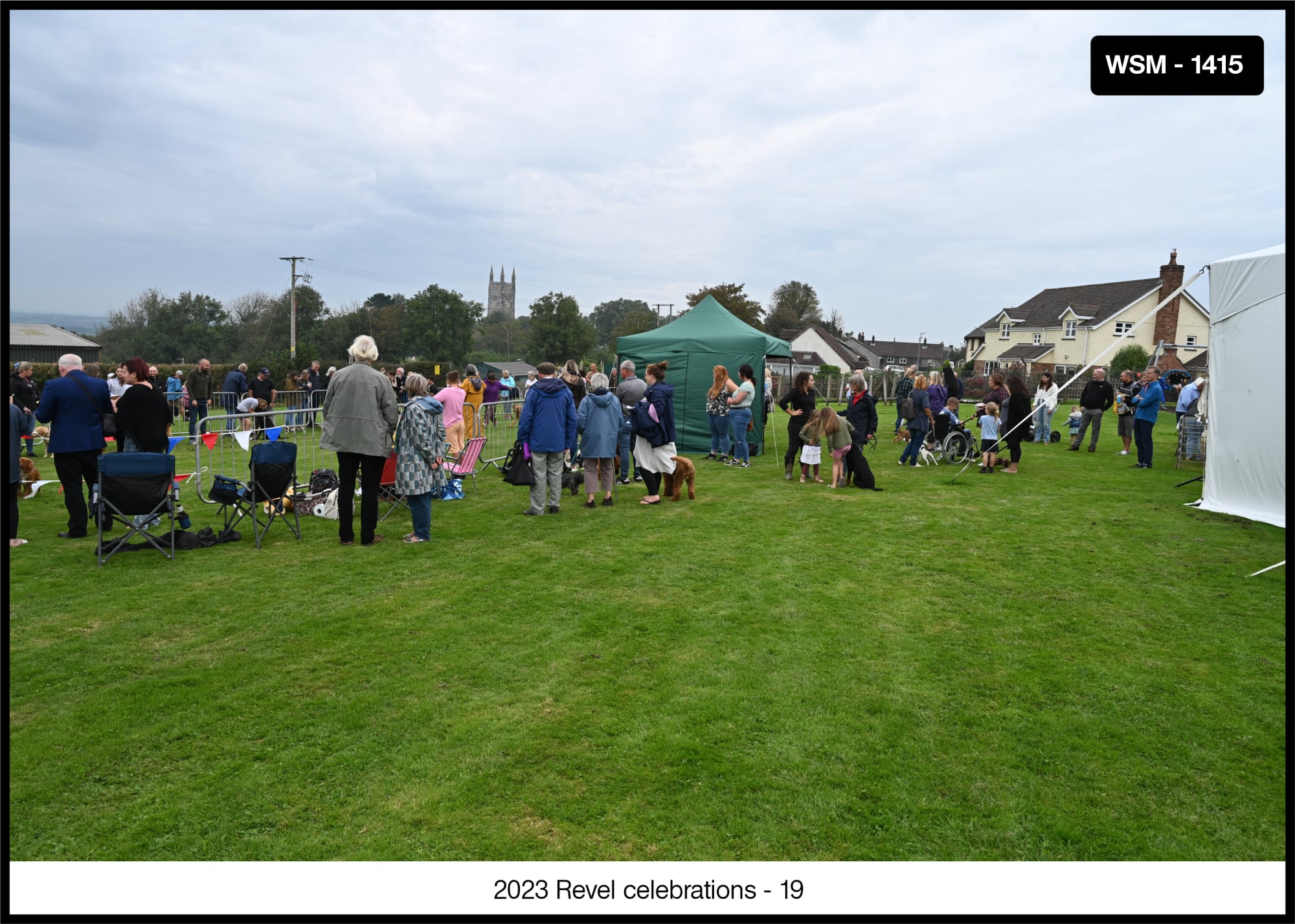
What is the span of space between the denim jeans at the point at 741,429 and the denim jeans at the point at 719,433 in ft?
1.46

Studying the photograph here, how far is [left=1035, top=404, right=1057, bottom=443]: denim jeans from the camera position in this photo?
58.5ft

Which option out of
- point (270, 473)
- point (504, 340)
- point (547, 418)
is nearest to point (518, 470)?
point (547, 418)

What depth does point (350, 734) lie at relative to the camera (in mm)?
3867

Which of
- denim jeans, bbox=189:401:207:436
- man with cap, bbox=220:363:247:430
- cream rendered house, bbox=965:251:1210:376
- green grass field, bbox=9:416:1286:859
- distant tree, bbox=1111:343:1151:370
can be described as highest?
cream rendered house, bbox=965:251:1210:376

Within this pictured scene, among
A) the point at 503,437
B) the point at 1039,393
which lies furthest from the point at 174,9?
the point at 1039,393

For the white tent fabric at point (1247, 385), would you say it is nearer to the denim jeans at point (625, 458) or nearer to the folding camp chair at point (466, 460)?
the denim jeans at point (625, 458)

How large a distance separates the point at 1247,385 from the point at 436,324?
66.6 metres

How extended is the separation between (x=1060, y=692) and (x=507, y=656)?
339cm

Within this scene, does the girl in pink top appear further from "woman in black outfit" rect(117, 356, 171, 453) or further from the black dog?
the black dog

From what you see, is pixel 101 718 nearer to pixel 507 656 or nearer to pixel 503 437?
pixel 507 656

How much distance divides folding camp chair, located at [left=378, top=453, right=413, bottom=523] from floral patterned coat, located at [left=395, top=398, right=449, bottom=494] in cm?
143

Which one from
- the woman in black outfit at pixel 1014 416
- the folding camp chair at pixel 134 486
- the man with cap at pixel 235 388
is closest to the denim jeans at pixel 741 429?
the woman in black outfit at pixel 1014 416

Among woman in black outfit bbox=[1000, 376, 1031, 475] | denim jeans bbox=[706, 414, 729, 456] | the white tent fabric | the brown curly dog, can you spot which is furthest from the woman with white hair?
woman in black outfit bbox=[1000, 376, 1031, 475]

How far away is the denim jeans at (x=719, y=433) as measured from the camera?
1473 centimetres
